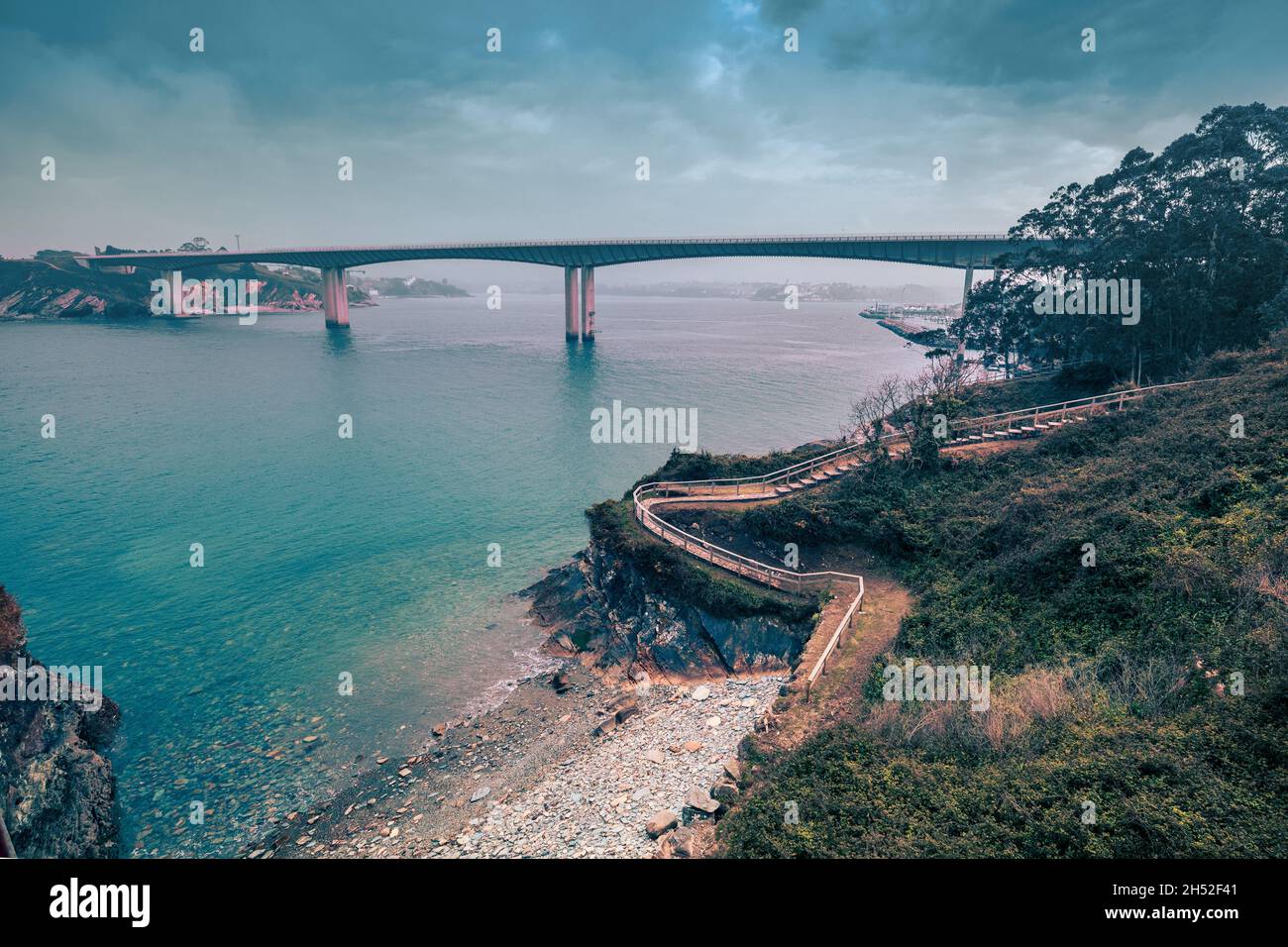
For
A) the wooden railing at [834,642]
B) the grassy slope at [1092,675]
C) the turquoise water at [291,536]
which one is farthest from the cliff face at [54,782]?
the wooden railing at [834,642]

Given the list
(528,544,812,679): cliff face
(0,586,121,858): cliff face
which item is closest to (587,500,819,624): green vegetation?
(528,544,812,679): cliff face

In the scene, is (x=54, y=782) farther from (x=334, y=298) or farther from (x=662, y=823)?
(x=334, y=298)

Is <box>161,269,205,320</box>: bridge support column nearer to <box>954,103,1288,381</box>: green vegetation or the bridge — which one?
the bridge

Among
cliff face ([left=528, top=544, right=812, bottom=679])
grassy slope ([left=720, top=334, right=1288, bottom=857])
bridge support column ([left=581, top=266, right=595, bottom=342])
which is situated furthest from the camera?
→ bridge support column ([left=581, top=266, right=595, bottom=342])

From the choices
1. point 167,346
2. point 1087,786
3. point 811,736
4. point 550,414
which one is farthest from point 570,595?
point 167,346

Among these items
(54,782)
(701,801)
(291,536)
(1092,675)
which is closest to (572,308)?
(291,536)

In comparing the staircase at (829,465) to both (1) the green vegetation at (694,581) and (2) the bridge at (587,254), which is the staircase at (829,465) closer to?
(1) the green vegetation at (694,581)
